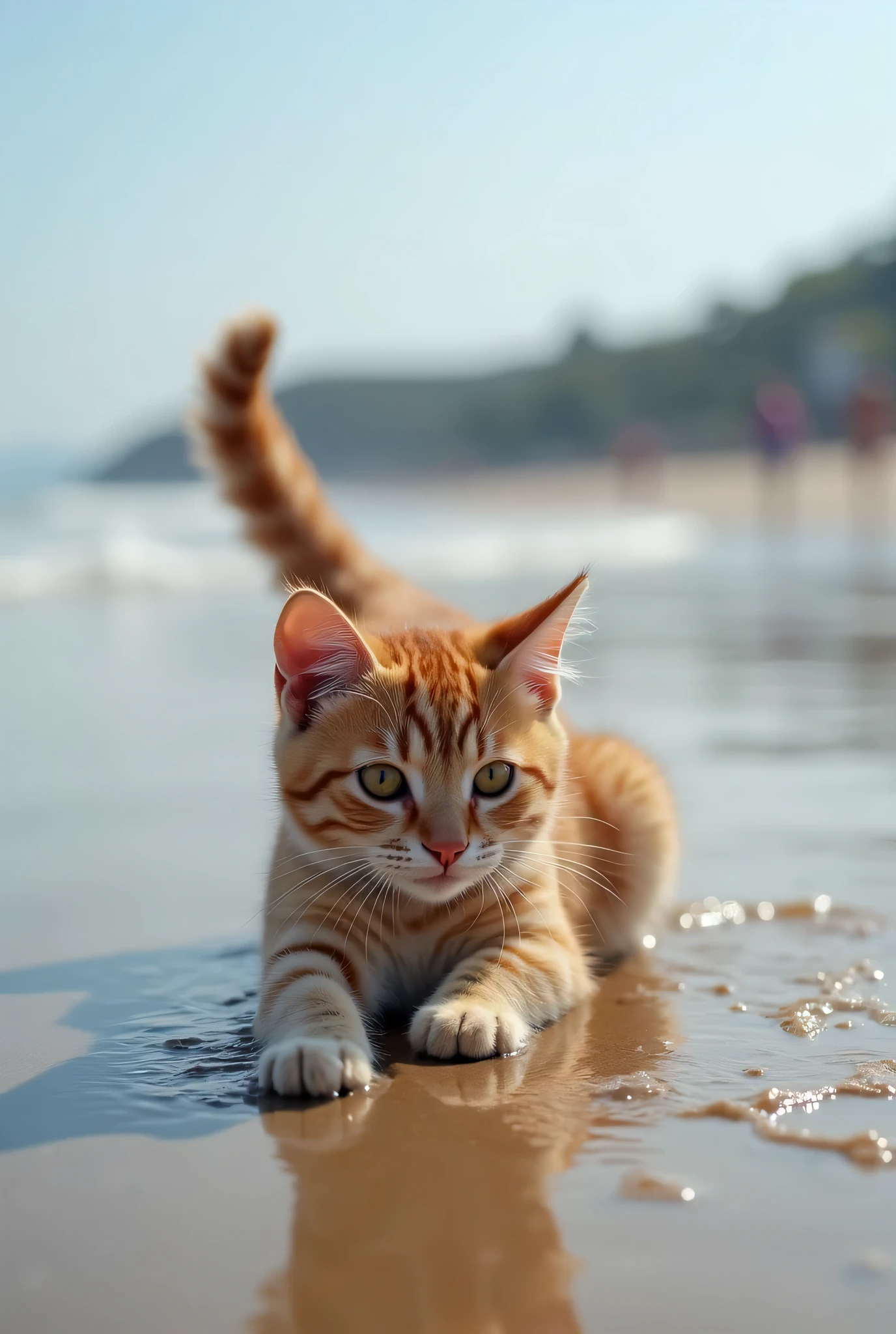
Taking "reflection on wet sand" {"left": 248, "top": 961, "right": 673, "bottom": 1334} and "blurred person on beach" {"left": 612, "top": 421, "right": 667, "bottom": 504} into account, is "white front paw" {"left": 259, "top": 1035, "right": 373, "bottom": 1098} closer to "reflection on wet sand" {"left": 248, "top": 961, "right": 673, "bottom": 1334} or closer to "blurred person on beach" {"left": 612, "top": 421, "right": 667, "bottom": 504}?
"reflection on wet sand" {"left": 248, "top": 961, "right": 673, "bottom": 1334}

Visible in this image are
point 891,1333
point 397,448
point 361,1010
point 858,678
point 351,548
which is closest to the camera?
point 891,1333

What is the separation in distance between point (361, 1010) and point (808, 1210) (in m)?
0.86

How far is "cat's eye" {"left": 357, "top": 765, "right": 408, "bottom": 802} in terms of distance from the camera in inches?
81.2

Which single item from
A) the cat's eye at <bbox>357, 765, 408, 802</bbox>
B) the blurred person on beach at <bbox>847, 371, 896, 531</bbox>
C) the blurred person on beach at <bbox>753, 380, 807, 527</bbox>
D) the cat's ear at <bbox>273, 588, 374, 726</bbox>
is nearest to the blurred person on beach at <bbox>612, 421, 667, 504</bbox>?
the blurred person on beach at <bbox>753, 380, 807, 527</bbox>

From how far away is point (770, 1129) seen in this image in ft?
5.59

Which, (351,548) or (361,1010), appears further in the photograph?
(351,548)

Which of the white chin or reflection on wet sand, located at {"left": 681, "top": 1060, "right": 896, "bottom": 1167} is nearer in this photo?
reflection on wet sand, located at {"left": 681, "top": 1060, "right": 896, "bottom": 1167}

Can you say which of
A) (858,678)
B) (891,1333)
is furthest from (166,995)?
(858,678)

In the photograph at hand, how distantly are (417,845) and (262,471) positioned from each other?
5.79ft

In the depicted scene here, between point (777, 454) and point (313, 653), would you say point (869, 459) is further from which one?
point (313, 653)

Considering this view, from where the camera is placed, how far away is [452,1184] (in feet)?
5.20

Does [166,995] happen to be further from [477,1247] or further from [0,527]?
[0,527]

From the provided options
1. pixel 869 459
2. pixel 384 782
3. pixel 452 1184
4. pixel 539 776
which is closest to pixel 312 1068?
pixel 452 1184

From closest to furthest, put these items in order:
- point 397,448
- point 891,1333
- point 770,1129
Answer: point 891,1333 → point 770,1129 → point 397,448
